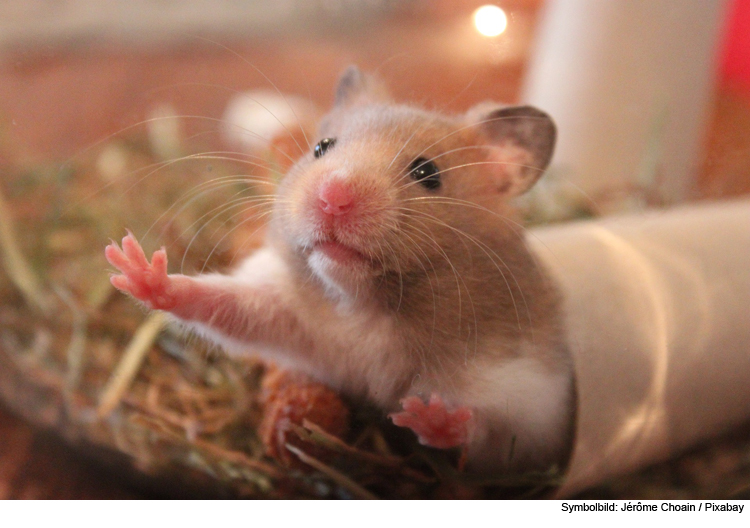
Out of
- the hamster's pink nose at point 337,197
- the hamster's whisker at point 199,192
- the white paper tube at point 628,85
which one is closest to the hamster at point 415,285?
the hamster's pink nose at point 337,197

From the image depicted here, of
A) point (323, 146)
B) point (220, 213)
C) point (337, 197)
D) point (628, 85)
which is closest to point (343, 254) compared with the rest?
point (337, 197)

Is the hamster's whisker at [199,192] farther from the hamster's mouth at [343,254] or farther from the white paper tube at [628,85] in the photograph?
the white paper tube at [628,85]

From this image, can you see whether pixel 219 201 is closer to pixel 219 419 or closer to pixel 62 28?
pixel 219 419

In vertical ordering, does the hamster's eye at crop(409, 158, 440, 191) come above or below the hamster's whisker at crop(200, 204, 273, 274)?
above


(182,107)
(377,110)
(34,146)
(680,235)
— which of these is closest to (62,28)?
(34,146)

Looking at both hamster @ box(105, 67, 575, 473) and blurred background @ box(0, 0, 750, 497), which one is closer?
hamster @ box(105, 67, 575, 473)

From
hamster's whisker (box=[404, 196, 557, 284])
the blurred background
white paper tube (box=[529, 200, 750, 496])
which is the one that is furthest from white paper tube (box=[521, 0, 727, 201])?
hamster's whisker (box=[404, 196, 557, 284])

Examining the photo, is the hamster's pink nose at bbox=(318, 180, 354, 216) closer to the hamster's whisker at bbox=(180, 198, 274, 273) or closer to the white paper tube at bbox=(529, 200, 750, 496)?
the hamster's whisker at bbox=(180, 198, 274, 273)
